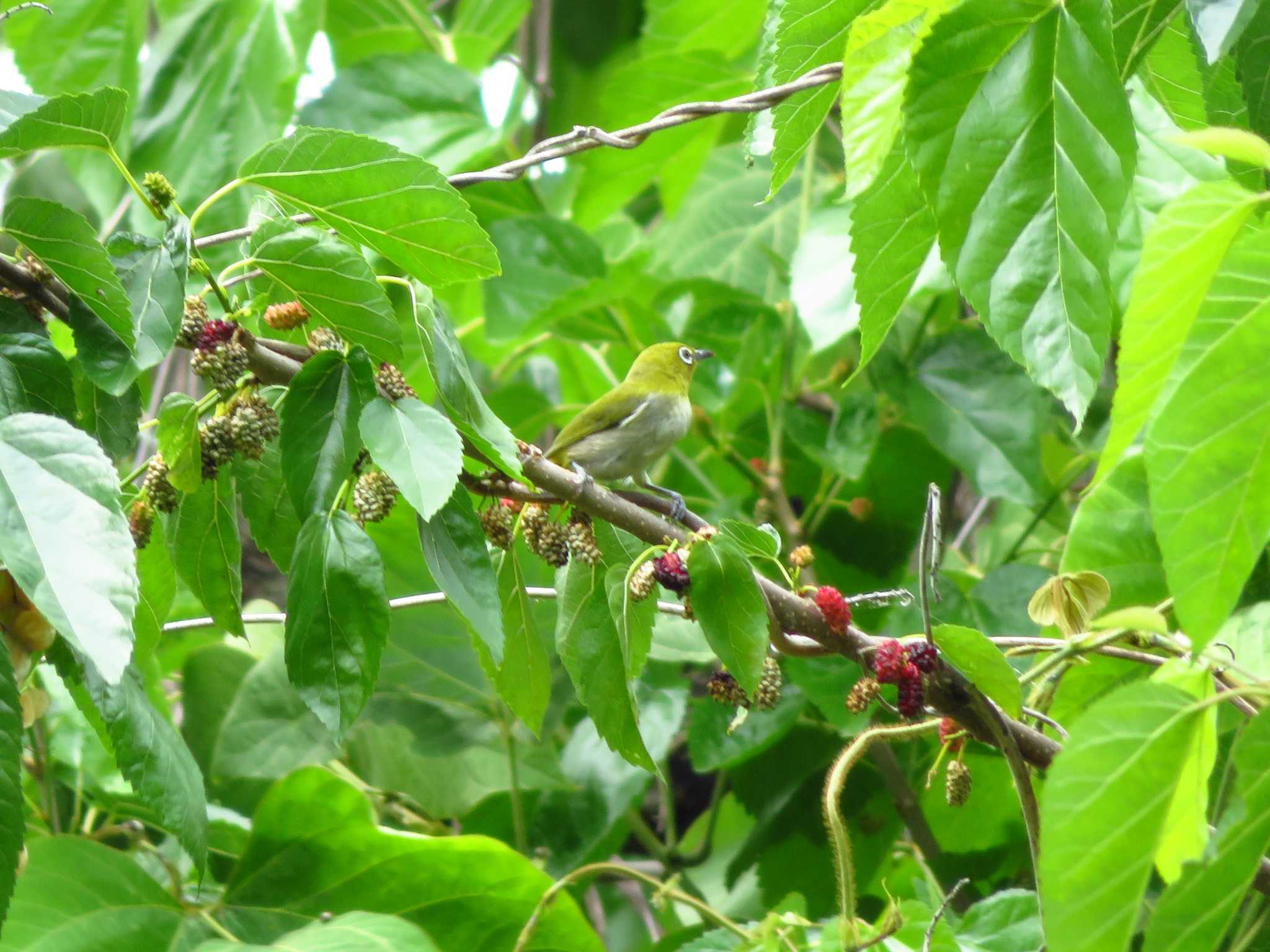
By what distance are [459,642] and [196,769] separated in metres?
1.19

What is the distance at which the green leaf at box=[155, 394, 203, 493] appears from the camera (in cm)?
93

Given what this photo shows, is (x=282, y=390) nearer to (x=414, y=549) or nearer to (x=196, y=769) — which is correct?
(x=196, y=769)

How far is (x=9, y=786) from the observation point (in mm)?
724

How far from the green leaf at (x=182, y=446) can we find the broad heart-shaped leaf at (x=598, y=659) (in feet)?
1.03

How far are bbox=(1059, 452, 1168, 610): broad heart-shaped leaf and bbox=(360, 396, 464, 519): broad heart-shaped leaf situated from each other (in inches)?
35.9

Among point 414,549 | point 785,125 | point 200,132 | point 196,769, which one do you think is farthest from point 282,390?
point 200,132

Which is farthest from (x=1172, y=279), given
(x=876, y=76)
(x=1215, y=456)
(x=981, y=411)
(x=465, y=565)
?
(x=981, y=411)

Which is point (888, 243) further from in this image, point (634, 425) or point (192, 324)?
point (634, 425)

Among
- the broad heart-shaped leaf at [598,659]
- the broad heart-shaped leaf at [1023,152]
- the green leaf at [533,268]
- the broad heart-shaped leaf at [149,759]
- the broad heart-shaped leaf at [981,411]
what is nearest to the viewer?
the broad heart-shaped leaf at [1023,152]

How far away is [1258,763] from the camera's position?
28.1 inches

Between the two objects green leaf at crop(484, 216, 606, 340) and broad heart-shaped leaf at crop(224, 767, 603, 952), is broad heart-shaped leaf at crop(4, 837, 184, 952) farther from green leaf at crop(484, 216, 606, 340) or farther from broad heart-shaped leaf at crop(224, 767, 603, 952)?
green leaf at crop(484, 216, 606, 340)

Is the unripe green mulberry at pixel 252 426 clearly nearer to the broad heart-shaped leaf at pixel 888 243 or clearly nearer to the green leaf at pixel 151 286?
the green leaf at pixel 151 286

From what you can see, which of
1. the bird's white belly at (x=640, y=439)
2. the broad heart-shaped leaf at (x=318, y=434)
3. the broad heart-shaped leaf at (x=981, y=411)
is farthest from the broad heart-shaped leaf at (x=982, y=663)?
the bird's white belly at (x=640, y=439)

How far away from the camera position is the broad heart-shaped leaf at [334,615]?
2.87ft
